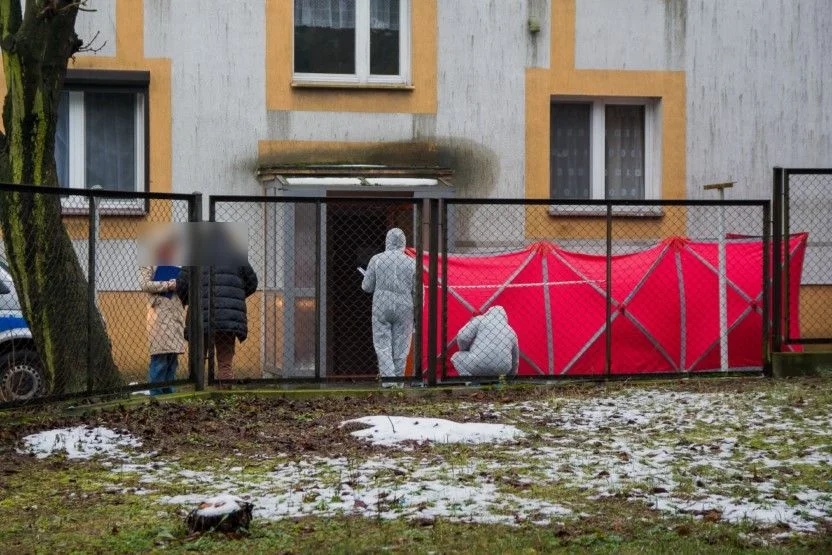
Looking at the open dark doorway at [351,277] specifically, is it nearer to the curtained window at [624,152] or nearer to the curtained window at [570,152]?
the curtained window at [570,152]

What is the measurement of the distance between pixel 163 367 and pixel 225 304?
0.91 meters

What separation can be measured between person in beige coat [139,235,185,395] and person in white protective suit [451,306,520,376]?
9.01 ft

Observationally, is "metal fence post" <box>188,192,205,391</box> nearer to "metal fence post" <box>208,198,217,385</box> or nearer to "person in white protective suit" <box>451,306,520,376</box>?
"metal fence post" <box>208,198,217,385</box>

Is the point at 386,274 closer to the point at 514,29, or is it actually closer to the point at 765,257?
the point at 765,257

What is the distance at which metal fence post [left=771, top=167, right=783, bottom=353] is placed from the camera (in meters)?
15.1

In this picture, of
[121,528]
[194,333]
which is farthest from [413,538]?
[194,333]

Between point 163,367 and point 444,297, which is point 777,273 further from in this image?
point 163,367

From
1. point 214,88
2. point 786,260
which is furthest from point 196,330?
point 214,88

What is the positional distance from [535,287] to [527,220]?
179 inches

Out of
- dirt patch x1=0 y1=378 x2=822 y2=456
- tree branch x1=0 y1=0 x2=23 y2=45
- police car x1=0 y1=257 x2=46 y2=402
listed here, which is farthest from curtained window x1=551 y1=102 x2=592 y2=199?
tree branch x1=0 y1=0 x2=23 y2=45

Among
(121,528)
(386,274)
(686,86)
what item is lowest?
(121,528)

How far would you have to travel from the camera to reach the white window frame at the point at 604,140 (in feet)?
71.9

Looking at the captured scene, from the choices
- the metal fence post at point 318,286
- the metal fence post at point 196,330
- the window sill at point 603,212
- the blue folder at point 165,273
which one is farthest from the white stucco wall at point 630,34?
the metal fence post at point 196,330

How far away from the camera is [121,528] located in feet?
25.4
